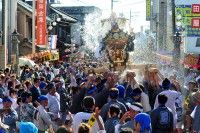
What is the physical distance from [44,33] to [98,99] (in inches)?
1173

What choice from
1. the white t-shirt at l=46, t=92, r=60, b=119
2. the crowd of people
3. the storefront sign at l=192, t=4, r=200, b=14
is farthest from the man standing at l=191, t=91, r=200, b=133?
the storefront sign at l=192, t=4, r=200, b=14

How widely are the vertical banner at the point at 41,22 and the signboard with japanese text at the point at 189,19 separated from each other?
9.49 m

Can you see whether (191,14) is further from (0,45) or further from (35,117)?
(35,117)

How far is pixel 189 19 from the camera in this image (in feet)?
130

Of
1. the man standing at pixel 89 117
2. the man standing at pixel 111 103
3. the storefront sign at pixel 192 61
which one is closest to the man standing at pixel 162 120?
the man standing at pixel 111 103

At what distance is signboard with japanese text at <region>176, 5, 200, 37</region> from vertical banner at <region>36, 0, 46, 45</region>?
374 inches

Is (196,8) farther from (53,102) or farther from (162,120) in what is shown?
(162,120)

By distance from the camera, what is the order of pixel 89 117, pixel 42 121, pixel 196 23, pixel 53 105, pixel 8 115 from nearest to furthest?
1. pixel 89 117
2. pixel 8 115
3. pixel 42 121
4. pixel 53 105
5. pixel 196 23

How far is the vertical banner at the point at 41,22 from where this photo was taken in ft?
134

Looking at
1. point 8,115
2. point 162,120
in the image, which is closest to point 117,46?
point 8,115

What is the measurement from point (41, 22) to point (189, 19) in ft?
34.4

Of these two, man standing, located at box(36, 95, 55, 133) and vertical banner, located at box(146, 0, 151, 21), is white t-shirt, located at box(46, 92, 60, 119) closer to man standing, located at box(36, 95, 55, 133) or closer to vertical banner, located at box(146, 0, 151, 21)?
man standing, located at box(36, 95, 55, 133)

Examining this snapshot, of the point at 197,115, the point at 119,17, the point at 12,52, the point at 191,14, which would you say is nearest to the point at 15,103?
the point at 197,115

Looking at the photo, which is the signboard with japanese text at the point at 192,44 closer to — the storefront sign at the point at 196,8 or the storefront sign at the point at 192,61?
the storefront sign at the point at 196,8
